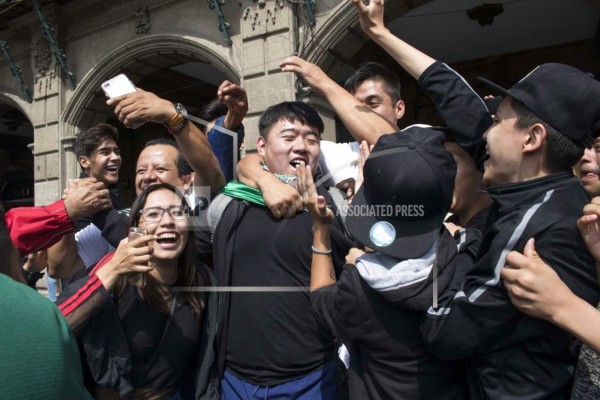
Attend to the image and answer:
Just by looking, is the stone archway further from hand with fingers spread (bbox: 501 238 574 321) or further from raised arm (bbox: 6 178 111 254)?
hand with fingers spread (bbox: 501 238 574 321)

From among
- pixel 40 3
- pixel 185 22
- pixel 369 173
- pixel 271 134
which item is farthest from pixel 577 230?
pixel 40 3

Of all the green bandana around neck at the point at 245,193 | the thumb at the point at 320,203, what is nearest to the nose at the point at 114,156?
the green bandana around neck at the point at 245,193

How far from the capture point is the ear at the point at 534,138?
1277mm

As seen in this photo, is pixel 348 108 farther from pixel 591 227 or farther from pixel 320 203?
pixel 591 227

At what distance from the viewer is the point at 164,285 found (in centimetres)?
198

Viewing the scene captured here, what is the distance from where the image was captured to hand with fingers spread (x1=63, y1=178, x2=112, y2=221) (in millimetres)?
2135

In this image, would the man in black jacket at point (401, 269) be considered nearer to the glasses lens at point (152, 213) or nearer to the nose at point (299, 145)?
the nose at point (299, 145)

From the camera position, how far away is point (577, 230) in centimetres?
115

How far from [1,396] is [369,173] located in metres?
1.05

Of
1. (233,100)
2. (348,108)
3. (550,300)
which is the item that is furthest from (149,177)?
(550,300)

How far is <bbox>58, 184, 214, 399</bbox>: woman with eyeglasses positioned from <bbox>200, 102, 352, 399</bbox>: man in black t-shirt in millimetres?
151

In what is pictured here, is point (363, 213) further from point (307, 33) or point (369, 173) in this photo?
point (307, 33)

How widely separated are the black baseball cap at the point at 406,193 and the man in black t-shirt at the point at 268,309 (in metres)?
0.41

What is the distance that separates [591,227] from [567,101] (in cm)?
37
